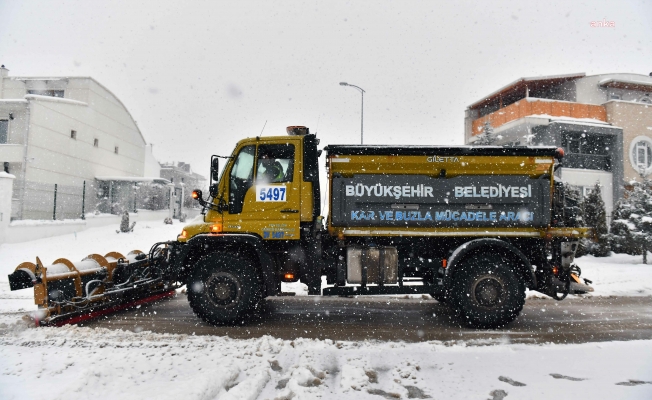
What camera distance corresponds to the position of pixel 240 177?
615cm

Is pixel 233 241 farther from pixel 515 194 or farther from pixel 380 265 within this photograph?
pixel 515 194

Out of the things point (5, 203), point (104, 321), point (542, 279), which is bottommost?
point (104, 321)

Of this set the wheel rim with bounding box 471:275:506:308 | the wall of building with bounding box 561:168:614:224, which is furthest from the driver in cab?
the wall of building with bounding box 561:168:614:224

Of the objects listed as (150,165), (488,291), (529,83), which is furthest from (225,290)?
(150,165)

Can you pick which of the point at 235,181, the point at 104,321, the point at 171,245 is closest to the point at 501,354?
the point at 235,181

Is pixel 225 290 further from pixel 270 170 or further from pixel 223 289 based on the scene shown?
pixel 270 170

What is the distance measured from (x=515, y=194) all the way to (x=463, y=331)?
231 cm

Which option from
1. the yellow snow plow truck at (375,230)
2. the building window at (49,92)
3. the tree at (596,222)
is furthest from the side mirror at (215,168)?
the building window at (49,92)

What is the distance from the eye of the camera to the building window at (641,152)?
19641 mm

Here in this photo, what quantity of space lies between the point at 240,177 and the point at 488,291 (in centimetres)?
434

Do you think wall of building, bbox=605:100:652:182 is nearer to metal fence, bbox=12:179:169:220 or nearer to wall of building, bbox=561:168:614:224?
wall of building, bbox=561:168:614:224

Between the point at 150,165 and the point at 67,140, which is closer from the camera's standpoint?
the point at 67,140

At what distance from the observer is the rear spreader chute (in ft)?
18.8

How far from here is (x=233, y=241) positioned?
5969mm
